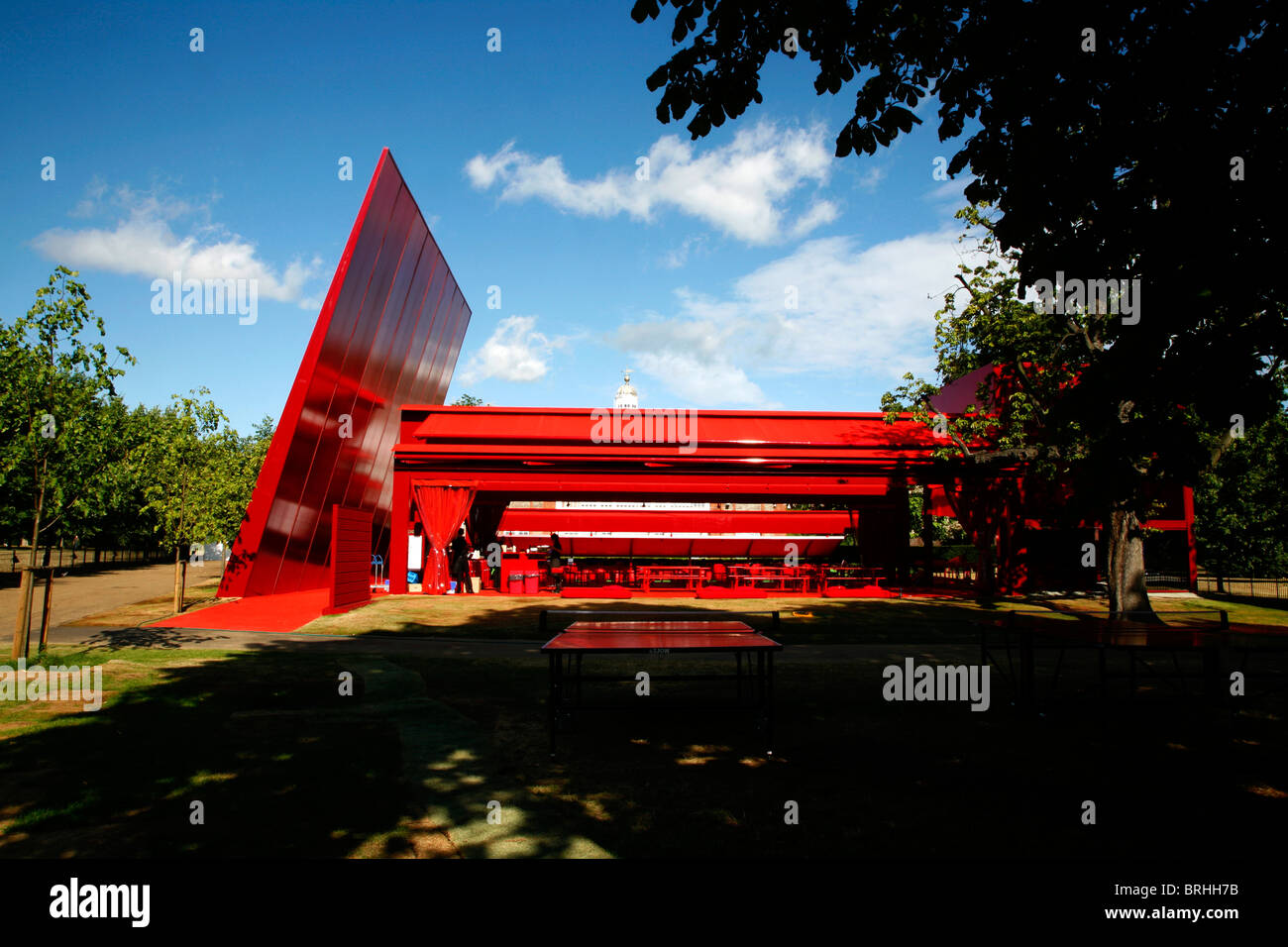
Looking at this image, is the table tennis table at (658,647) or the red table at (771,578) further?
the red table at (771,578)

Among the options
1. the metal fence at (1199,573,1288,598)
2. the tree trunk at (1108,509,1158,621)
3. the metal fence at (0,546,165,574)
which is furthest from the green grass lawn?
the metal fence at (0,546,165,574)

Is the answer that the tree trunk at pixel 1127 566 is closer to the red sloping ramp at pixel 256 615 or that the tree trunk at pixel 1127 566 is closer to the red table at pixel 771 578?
the red table at pixel 771 578

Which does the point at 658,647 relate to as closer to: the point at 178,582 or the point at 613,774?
the point at 613,774

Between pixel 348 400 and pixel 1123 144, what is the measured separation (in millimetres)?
19050

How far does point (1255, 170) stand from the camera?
4.54m

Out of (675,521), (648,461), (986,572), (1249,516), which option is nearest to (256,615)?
(648,461)

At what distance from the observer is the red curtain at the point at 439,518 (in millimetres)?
20391

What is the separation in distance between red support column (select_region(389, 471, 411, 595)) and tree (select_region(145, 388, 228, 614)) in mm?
4528

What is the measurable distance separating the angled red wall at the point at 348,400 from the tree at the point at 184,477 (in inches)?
61.7

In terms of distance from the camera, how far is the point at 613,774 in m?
5.30

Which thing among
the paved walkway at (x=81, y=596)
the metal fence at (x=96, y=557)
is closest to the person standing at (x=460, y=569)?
the paved walkway at (x=81, y=596)

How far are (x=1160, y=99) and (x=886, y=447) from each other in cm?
1676
